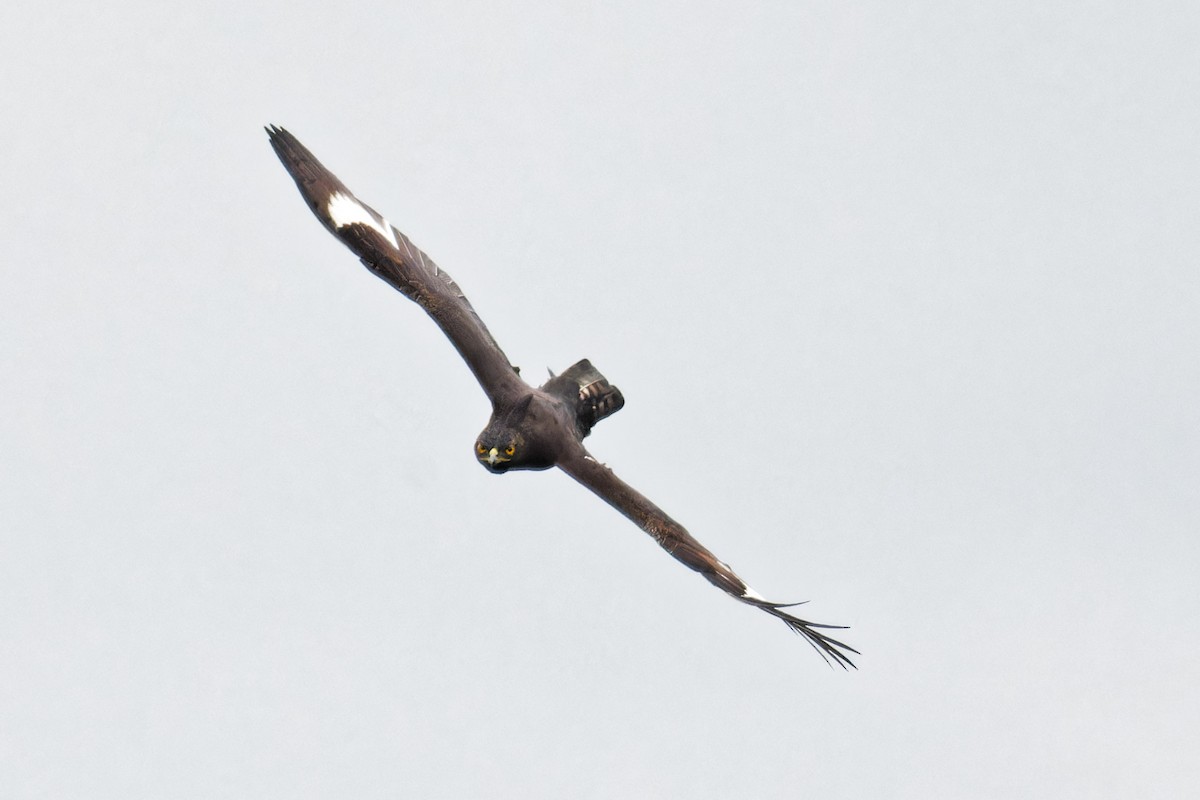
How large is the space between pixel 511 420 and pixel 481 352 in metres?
1.18

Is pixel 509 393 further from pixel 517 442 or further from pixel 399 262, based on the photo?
pixel 399 262

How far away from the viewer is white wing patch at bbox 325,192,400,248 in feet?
81.1

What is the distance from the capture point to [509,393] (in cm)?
2370

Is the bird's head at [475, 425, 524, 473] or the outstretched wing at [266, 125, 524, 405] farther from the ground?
the outstretched wing at [266, 125, 524, 405]

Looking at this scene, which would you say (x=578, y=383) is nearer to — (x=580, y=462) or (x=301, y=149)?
(x=580, y=462)

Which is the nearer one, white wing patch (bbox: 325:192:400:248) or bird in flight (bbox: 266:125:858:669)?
bird in flight (bbox: 266:125:858:669)

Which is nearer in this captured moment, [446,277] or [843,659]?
[843,659]

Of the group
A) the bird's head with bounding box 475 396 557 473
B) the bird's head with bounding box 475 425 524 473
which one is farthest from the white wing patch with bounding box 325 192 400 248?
the bird's head with bounding box 475 425 524 473

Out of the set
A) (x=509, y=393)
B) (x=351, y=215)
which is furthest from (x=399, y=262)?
(x=509, y=393)

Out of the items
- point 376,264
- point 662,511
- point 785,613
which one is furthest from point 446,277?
point 785,613

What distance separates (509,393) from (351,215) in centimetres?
334

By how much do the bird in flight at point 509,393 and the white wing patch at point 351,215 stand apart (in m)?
0.01

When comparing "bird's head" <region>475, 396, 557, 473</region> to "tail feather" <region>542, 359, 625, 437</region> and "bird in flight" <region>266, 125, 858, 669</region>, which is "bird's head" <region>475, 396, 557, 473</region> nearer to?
"bird in flight" <region>266, 125, 858, 669</region>

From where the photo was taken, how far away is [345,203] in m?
25.0
